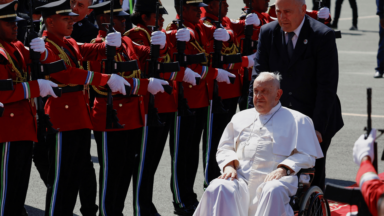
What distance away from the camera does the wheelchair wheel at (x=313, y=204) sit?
451 cm

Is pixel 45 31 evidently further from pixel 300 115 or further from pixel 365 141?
pixel 365 141

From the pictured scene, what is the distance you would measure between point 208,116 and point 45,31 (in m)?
2.09

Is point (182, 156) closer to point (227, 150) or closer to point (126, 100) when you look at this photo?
point (126, 100)

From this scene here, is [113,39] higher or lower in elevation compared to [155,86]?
higher

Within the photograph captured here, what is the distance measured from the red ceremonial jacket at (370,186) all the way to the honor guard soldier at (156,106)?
2.60 m

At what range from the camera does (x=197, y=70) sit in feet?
20.1

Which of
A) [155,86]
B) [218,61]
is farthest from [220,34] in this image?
[155,86]

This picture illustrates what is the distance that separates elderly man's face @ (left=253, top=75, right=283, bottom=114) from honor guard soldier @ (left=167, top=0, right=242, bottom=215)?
3.82 feet

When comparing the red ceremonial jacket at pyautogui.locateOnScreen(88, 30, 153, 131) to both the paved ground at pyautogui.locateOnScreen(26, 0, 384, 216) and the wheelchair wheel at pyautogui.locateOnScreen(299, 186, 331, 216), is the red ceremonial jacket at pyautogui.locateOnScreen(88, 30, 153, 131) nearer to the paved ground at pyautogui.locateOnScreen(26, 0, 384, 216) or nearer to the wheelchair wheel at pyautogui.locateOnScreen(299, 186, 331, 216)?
the paved ground at pyautogui.locateOnScreen(26, 0, 384, 216)

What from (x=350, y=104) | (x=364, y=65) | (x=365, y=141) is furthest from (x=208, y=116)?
(x=364, y=65)

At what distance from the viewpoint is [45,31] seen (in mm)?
4871

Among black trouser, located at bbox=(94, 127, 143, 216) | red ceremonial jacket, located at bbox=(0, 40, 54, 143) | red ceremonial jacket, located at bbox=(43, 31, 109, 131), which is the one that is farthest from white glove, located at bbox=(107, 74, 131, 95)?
red ceremonial jacket, located at bbox=(0, 40, 54, 143)

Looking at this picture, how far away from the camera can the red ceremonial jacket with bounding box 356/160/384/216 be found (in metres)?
3.17

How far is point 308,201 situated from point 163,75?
6.06 feet
